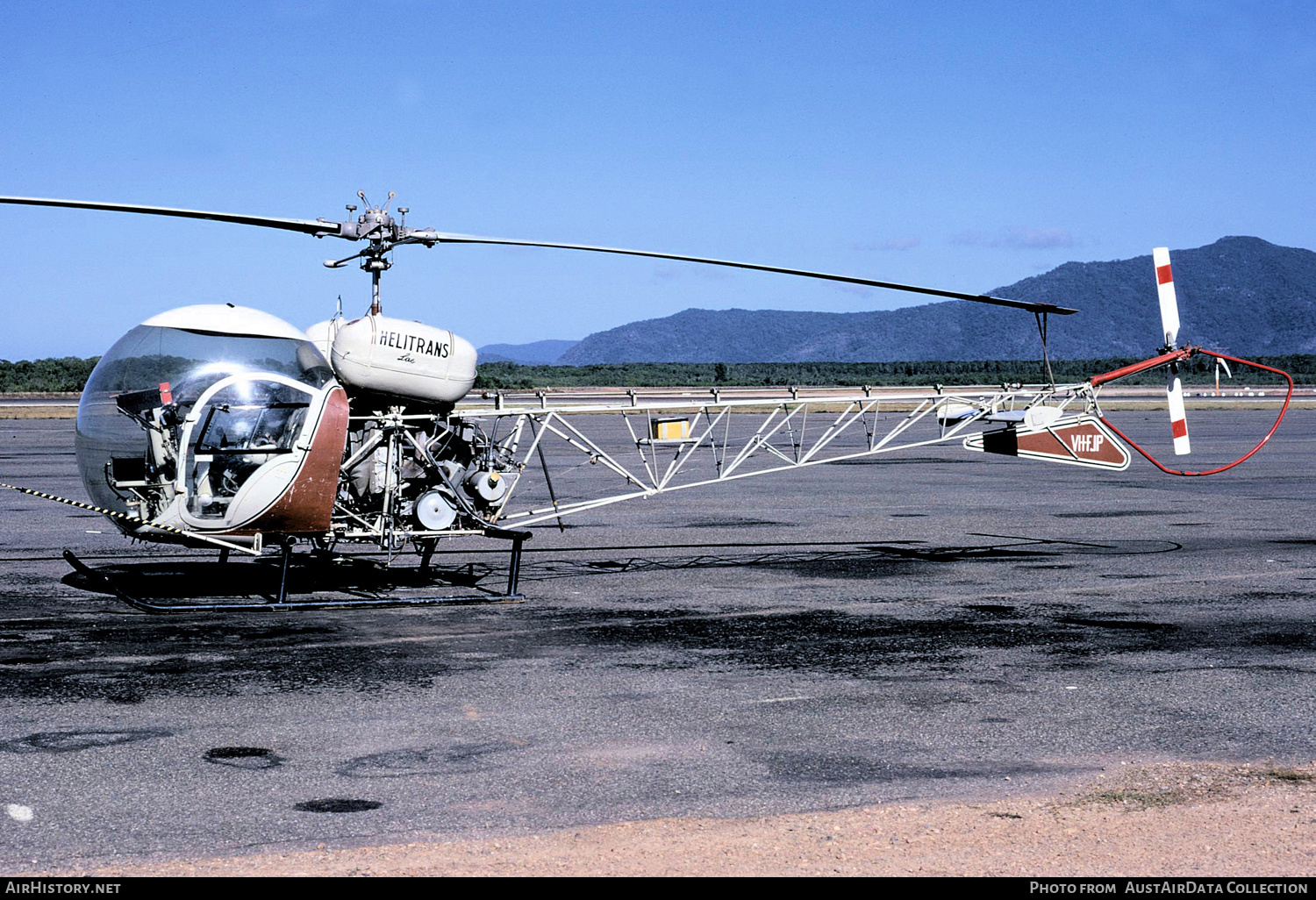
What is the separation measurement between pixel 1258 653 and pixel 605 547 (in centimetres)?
894

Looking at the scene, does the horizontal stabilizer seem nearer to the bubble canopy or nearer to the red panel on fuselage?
the red panel on fuselage

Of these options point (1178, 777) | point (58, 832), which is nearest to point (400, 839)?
point (58, 832)

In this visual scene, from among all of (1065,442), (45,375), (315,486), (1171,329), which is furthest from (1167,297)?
(45,375)

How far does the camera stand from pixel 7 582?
13.5 meters

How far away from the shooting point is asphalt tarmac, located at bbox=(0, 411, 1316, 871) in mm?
6555

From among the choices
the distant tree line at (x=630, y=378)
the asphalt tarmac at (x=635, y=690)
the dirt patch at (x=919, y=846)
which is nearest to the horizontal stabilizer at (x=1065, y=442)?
the asphalt tarmac at (x=635, y=690)

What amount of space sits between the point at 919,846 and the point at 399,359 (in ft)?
25.0

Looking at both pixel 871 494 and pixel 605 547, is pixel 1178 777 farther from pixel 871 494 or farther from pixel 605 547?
pixel 871 494

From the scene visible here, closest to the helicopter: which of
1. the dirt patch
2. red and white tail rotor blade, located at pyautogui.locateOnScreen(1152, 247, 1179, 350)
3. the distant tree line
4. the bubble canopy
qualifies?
the bubble canopy

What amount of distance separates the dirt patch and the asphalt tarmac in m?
0.22

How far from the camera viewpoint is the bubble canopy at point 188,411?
37.3ft

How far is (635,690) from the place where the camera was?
901 cm

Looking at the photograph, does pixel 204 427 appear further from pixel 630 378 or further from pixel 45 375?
pixel 630 378
